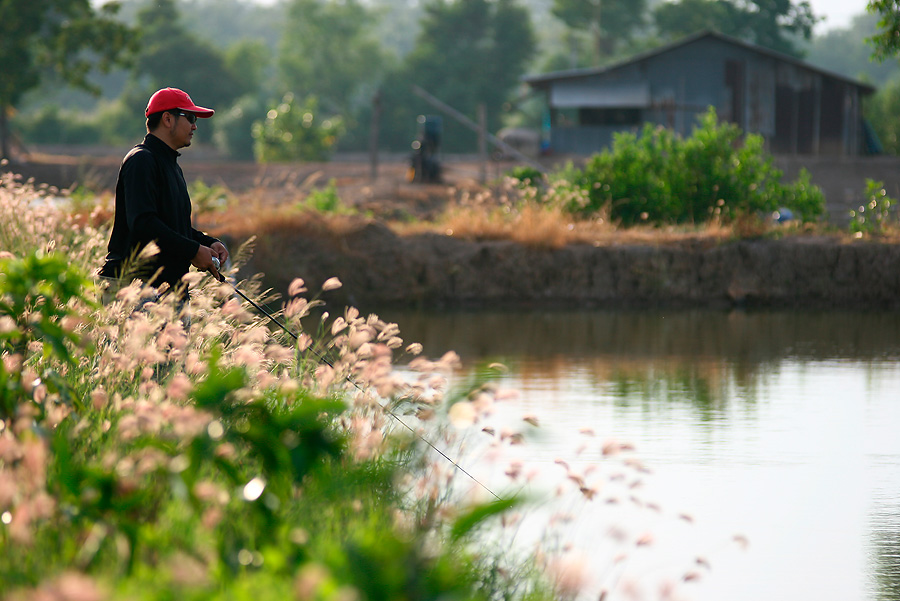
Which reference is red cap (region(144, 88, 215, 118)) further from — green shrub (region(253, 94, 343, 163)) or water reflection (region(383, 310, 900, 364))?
green shrub (region(253, 94, 343, 163))

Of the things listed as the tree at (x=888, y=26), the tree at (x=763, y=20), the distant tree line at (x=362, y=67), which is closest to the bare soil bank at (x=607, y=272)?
the tree at (x=888, y=26)

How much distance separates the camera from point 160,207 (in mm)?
6777

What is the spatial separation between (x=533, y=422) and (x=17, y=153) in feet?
131

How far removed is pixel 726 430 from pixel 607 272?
9.48 metres

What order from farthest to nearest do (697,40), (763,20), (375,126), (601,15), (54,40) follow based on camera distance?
1. (601,15)
2. (763,20)
3. (697,40)
4. (54,40)
5. (375,126)

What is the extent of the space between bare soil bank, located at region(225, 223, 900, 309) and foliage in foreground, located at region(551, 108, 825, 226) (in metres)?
1.87

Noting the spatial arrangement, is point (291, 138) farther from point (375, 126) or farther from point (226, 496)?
point (226, 496)

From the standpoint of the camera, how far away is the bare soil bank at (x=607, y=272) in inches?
724

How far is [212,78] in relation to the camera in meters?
62.3

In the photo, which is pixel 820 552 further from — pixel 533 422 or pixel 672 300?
pixel 672 300

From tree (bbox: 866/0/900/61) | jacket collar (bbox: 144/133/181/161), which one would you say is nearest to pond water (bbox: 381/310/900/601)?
jacket collar (bbox: 144/133/181/161)

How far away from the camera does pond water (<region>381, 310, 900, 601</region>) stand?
19.6 feet

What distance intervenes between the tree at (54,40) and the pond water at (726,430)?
72.8 feet

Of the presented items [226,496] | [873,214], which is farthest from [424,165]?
[226,496]
